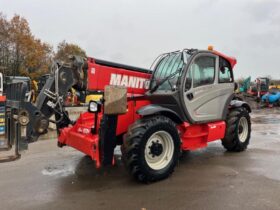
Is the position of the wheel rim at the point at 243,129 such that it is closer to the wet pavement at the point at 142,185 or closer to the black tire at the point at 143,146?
the wet pavement at the point at 142,185

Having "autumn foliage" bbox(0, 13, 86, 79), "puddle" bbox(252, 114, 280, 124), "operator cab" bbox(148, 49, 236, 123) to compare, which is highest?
"autumn foliage" bbox(0, 13, 86, 79)

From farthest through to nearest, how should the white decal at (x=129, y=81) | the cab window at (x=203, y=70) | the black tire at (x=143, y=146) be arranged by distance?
the cab window at (x=203, y=70)
the white decal at (x=129, y=81)
the black tire at (x=143, y=146)

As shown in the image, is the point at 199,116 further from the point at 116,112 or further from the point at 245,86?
the point at 245,86

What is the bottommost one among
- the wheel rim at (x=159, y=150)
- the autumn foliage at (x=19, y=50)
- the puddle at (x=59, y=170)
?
the puddle at (x=59, y=170)

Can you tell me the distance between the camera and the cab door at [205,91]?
5.73 metres

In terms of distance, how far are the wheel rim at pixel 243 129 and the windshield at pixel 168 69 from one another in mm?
2566

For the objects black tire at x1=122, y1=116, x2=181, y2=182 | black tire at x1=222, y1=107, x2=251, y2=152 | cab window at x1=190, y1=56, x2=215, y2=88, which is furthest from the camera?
black tire at x1=222, y1=107, x2=251, y2=152

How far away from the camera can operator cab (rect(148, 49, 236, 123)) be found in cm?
559

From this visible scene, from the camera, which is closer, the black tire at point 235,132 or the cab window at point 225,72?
the cab window at point 225,72

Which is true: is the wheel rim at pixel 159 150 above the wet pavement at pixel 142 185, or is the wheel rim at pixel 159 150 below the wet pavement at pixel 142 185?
above

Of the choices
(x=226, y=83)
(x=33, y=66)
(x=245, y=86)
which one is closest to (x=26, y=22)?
(x=33, y=66)

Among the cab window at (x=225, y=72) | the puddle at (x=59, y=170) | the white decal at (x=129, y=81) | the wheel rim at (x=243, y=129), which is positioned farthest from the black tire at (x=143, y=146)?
the wheel rim at (x=243, y=129)

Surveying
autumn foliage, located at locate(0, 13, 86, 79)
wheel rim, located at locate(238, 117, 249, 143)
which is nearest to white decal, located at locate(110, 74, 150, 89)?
wheel rim, located at locate(238, 117, 249, 143)

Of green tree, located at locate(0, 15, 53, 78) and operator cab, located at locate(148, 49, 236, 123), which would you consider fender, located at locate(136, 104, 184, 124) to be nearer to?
operator cab, located at locate(148, 49, 236, 123)
